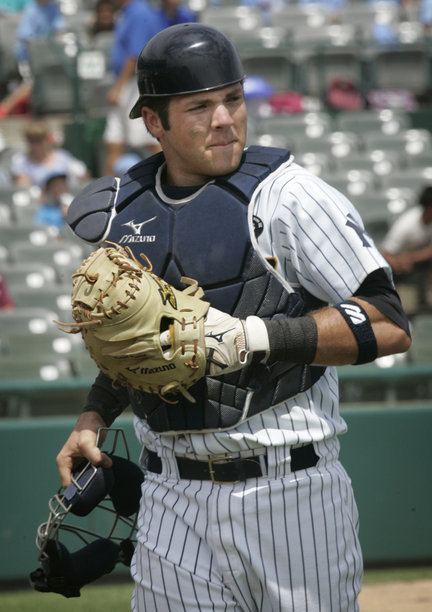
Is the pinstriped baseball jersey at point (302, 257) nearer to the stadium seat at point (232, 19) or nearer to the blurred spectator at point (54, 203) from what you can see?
the blurred spectator at point (54, 203)

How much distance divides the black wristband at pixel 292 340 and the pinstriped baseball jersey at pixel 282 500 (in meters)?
0.13

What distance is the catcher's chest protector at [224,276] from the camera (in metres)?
2.61

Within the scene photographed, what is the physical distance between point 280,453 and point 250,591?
330 millimetres

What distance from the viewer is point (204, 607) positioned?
8.60 ft

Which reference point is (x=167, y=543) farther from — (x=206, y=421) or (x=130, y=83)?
(x=130, y=83)

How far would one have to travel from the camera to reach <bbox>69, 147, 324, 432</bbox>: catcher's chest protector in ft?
8.55

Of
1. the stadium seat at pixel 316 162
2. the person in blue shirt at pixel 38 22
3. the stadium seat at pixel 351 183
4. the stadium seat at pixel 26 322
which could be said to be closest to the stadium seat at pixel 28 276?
the stadium seat at pixel 26 322

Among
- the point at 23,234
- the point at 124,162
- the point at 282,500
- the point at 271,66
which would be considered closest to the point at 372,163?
the point at 271,66

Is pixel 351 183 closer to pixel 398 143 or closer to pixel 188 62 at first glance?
pixel 398 143

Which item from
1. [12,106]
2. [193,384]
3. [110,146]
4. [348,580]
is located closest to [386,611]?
[348,580]

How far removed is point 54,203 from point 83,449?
19.0 ft

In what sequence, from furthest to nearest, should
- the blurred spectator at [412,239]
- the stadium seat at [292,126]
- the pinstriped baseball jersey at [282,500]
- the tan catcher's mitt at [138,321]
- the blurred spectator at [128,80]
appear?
the stadium seat at [292,126] → the blurred spectator at [128,80] → the blurred spectator at [412,239] → the pinstriped baseball jersey at [282,500] → the tan catcher's mitt at [138,321]

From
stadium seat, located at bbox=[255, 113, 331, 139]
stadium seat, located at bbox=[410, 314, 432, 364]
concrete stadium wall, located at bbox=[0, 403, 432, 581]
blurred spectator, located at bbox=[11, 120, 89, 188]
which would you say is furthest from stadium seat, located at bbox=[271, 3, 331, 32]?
concrete stadium wall, located at bbox=[0, 403, 432, 581]

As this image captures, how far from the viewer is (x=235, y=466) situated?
2.63 m
